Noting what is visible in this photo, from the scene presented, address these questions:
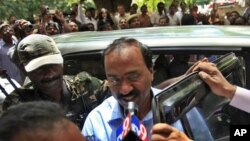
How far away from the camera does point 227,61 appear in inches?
84.2

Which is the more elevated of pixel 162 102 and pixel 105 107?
pixel 162 102

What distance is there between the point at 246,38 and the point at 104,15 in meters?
9.10

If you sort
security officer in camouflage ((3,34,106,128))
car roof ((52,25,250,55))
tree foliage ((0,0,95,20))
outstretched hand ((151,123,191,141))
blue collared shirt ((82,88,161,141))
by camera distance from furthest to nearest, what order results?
tree foliage ((0,0,95,20)), car roof ((52,25,250,55)), security officer in camouflage ((3,34,106,128)), blue collared shirt ((82,88,161,141)), outstretched hand ((151,123,191,141))

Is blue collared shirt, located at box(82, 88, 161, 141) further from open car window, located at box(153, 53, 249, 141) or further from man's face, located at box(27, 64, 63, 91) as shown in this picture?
man's face, located at box(27, 64, 63, 91)

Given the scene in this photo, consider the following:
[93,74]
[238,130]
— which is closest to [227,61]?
[238,130]

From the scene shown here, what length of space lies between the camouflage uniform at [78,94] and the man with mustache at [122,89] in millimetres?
632

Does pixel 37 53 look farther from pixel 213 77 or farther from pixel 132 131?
pixel 132 131

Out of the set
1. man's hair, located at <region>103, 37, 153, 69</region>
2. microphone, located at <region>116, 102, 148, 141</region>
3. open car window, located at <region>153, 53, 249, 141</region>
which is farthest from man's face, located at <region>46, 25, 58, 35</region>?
microphone, located at <region>116, 102, 148, 141</region>

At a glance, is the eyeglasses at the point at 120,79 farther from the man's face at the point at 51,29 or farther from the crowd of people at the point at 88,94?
the man's face at the point at 51,29

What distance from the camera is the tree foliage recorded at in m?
18.5

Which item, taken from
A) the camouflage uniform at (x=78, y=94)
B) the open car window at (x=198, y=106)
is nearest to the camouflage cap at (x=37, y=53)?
the camouflage uniform at (x=78, y=94)

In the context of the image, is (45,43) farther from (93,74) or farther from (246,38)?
(246,38)

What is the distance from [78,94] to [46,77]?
0.23 m

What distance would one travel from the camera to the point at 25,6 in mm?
20562
